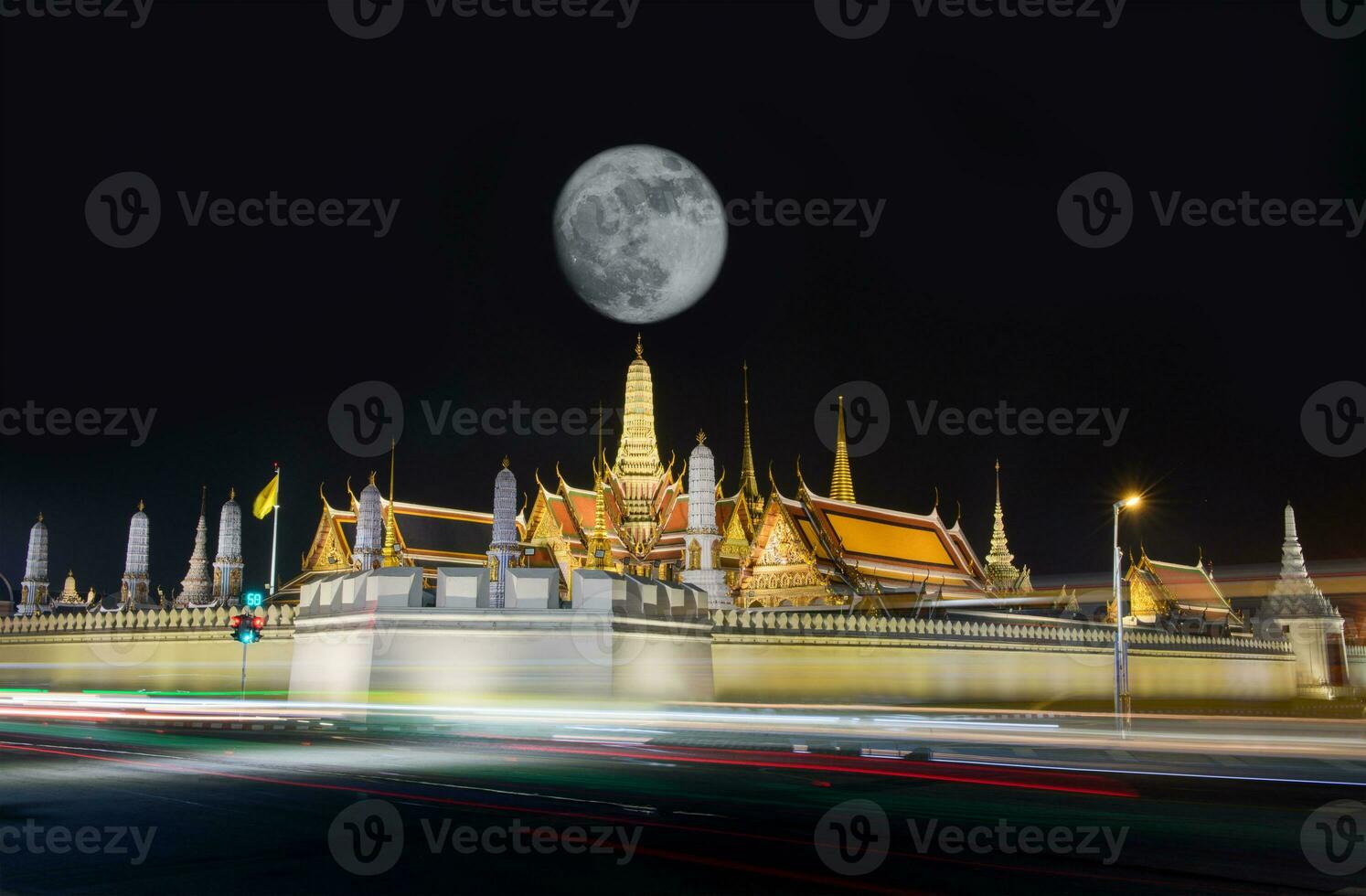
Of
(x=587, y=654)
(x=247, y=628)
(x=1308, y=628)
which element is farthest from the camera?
(x=1308, y=628)

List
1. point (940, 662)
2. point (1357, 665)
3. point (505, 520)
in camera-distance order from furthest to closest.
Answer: point (1357, 665) → point (505, 520) → point (940, 662)

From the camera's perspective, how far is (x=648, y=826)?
11.4 metres

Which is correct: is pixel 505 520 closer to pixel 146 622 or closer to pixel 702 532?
pixel 702 532

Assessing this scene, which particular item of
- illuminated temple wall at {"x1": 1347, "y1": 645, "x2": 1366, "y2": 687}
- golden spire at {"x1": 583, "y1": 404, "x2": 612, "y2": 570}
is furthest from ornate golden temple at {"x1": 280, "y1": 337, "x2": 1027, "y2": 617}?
illuminated temple wall at {"x1": 1347, "y1": 645, "x2": 1366, "y2": 687}

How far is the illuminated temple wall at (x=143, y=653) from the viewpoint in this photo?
35.9 m

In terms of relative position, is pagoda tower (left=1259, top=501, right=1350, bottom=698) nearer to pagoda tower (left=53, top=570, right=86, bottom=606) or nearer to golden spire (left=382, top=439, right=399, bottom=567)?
golden spire (left=382, top=439, right=399, bottom=567)

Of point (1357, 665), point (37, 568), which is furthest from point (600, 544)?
point (1357, 665)

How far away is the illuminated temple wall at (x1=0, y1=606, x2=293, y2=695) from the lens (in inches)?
1412

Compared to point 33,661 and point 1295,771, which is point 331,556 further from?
point 1295,771

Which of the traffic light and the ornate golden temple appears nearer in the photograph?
the traffic light

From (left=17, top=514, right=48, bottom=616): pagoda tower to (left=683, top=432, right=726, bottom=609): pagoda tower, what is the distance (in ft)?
118

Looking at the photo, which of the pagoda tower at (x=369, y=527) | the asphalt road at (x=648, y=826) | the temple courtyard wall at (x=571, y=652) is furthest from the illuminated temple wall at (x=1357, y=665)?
the asphalt road at (x=648, y=826)

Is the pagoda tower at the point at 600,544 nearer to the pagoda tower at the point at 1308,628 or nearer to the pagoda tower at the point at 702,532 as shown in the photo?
the pagoda tower at the point at 702,532

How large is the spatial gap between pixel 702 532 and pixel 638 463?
60.1ft
